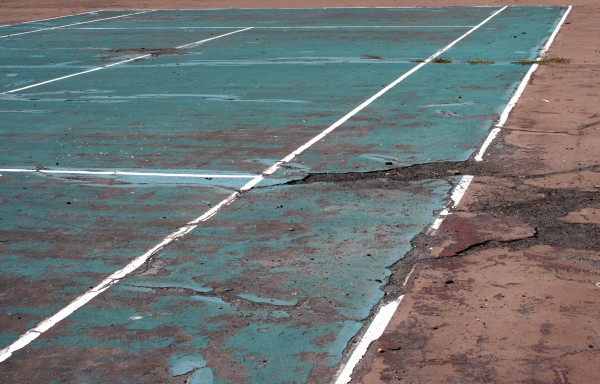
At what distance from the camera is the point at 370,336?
7.41 meters

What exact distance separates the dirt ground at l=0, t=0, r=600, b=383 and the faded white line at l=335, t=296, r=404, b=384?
64 millimetres

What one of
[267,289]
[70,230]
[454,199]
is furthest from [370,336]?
[70,230]

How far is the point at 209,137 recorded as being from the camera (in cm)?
1453

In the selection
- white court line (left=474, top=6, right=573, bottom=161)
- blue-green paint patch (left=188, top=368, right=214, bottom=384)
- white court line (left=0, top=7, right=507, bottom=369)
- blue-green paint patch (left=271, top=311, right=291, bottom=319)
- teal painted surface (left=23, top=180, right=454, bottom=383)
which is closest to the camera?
blue-green paint patch (left=188, top=368, right=214, bottom=384)

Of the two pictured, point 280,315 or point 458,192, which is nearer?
point 280,315

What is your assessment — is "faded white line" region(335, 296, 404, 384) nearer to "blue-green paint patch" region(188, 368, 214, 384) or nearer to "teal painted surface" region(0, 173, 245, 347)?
"blue-green paint patch" region(188, 368, 214, 384)

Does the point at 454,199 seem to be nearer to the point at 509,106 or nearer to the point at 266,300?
the point at 266,300

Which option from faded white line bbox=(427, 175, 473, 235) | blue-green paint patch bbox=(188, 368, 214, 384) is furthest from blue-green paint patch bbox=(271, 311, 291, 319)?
faded white line bbox=(427, 175, 473, 235)

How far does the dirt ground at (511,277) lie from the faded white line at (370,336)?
0.21 feet

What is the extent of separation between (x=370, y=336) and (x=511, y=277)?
5.96ft

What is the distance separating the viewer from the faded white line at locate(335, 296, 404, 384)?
6.81 meters

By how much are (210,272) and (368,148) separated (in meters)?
5.14

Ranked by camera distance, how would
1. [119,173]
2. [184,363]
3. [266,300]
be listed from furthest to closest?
1. [119,173]
2. [266,300]
3. [184,363]

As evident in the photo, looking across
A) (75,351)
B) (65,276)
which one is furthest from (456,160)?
(75,351)
